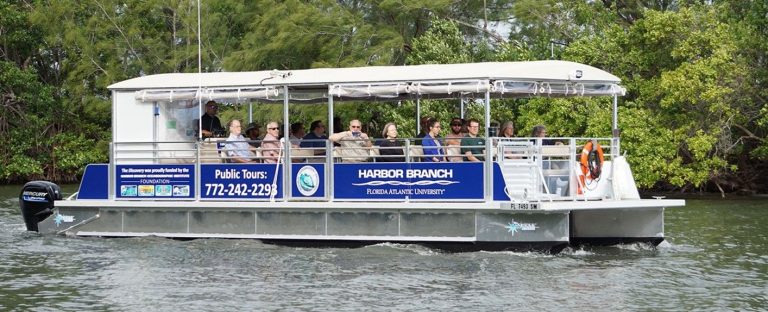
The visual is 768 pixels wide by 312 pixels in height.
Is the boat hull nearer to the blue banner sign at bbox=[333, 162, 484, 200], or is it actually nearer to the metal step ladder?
the blue banner sign at bbox=[333, 162, 484, 200]

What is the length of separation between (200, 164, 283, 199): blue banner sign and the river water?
0.74m

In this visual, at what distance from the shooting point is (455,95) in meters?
22.8

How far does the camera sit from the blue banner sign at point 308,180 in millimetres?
20219

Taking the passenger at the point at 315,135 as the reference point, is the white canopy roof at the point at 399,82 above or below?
above

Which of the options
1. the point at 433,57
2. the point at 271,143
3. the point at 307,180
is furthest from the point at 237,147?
the point at 433,57

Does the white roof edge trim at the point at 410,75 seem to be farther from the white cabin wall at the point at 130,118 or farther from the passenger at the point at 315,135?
the passenger at the point at 315,135

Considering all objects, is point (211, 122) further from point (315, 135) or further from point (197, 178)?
point (315, 135)

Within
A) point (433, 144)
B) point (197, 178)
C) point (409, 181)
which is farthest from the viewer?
point (197, 178)

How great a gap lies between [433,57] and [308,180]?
21393 millimetres

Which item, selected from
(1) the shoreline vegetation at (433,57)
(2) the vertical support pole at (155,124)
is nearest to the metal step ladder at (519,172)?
(2) the vertical support pole at (155,124)

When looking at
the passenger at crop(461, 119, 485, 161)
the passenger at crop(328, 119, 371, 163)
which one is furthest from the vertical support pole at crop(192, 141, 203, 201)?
the passenger at crop(461, 119, 485, 161)

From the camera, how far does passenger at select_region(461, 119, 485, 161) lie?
19.8 meters

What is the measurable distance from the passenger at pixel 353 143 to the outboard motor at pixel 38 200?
5211 millimetres

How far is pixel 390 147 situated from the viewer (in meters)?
19.6
